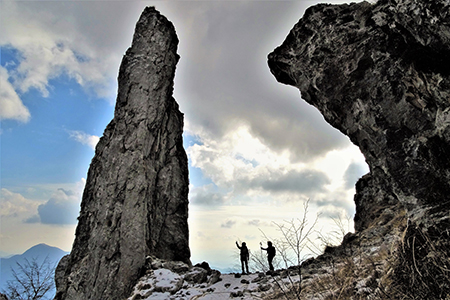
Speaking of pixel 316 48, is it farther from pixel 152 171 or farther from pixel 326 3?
pixel 152 171

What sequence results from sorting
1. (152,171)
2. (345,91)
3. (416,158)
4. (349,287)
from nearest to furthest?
(349,287) < (416,158) < (345,91) < (152,171)

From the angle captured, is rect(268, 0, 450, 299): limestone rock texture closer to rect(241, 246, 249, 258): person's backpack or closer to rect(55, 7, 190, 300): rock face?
rect(241, 246, 249, 258): person's backpack

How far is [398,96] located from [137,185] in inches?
440

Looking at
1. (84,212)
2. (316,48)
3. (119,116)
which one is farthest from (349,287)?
(84,212)

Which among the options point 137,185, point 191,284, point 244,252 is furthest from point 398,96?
point 137,185

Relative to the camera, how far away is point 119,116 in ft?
49.0

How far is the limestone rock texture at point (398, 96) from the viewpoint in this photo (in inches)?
188

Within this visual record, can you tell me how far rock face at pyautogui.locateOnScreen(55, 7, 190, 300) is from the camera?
1166 cm

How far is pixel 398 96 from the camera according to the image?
6.60m

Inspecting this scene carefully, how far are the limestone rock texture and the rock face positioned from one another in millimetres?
8559

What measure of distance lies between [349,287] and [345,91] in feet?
18.6

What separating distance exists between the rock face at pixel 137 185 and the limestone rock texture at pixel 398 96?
856cm

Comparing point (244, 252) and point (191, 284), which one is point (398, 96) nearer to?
point (244, 252)

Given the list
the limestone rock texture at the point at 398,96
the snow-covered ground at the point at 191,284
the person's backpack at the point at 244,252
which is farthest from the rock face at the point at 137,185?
the limestone rock texture at the point at 398,96
